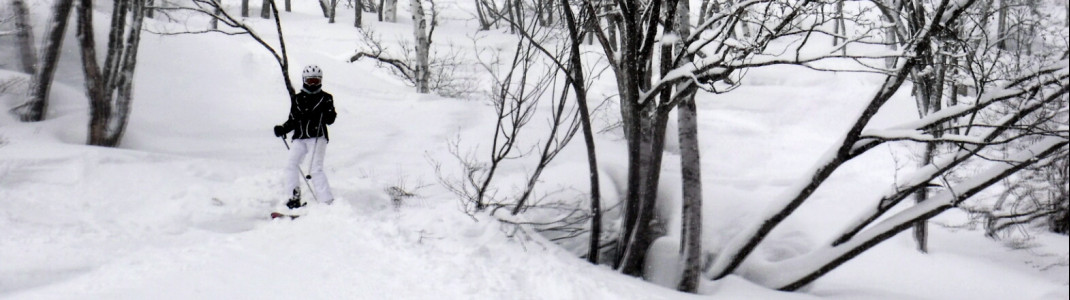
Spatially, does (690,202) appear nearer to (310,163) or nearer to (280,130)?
(310,163)

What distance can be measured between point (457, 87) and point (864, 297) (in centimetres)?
1316

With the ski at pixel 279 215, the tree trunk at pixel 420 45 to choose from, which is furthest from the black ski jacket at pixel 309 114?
the tree trunk at pixel 420 45

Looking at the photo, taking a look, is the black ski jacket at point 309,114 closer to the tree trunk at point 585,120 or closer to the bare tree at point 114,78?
the tree trunk at point 585,120

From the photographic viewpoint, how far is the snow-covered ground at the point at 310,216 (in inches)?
204

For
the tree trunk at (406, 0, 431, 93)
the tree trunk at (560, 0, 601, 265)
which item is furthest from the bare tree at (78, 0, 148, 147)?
the tree trunk at (406, 0, 431, 93)

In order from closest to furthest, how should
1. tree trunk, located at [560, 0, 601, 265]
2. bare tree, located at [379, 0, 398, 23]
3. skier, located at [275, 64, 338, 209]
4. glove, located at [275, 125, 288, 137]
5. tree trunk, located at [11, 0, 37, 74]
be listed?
tree trunk, located at [560, 0, 601, 265], glove, located at [275, 125, 288, 137], skier, located at [275, 64, 338, 209], tree trunk, located at [11, 0, 37, 74], bare tree, located at [379, 0, 398, 23]

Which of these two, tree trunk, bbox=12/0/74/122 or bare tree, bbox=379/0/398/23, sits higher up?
bare tree, bbox=379/0/398/23

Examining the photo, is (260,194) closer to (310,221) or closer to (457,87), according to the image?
(310,221)

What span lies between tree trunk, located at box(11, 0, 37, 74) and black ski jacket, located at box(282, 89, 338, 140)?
250 inches

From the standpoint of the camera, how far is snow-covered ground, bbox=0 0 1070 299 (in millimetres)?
5188

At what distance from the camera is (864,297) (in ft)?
24.6

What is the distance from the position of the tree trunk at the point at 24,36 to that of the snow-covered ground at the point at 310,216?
1.57ft

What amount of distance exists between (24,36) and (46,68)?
Result: 2.41 metres

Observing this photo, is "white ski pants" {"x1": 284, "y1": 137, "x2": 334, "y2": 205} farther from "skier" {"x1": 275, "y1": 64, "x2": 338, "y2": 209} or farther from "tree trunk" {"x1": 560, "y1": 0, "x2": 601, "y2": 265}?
"tree trunk" {"x1": 560, "y1": 0, "x2": 601, "y2": 265}
